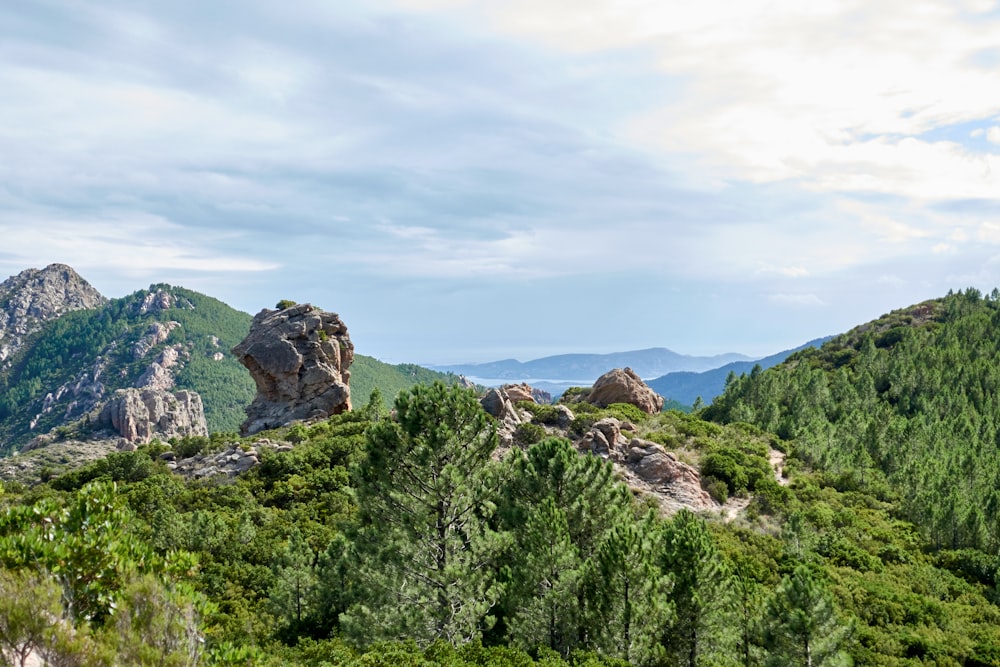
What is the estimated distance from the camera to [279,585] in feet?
88.3

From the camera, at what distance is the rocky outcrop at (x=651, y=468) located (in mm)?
45938

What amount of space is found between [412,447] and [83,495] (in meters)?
10.4

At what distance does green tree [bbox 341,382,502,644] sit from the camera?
20109 millimetres

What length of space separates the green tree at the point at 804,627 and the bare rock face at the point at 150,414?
379ft

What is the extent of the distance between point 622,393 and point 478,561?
56911 mm

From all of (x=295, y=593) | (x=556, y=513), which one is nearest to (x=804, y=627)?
(x=556, y=513)

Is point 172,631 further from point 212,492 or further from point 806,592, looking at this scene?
point 212,492

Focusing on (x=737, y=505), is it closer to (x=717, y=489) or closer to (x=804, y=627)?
(x=717, y=489)

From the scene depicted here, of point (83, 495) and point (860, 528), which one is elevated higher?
point (83, 495)

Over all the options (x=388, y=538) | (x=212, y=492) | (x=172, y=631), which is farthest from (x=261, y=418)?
(x=172, y=631)

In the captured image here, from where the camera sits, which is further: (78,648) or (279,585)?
(279,585)

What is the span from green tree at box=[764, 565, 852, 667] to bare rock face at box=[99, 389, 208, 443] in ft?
379

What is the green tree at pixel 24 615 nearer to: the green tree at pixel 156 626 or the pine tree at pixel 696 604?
Answer: the green tree at pixel 156 626

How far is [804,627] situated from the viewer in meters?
19.1
